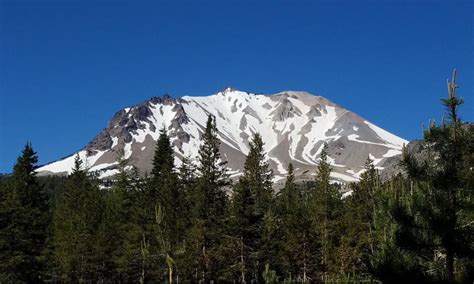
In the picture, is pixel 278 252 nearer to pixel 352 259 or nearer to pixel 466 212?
pixel 352 259

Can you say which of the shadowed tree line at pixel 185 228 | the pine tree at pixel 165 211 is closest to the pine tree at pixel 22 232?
the shadowed tree line at pixel 185 228

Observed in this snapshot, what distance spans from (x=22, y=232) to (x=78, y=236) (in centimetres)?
1280

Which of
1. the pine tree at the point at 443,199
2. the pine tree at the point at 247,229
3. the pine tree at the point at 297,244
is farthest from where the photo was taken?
the pine tree at the point at 297,244

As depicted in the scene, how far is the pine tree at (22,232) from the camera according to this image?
41.9 metres

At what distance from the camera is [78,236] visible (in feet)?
183

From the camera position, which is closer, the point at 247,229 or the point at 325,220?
the point at 247,229

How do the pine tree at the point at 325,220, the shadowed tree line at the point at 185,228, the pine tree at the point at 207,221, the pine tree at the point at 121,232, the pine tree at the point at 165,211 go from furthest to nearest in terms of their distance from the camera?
the pine tree at the point at 121,232
the pine tree at the point at 165,211
the pine tree at the point at 325,220
the pine tree at the point at 207,221
the shadowed tree line at the point at 185,228

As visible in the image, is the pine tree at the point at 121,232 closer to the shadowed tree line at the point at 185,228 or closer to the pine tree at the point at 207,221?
the shadowed tree line at the point at 185,228

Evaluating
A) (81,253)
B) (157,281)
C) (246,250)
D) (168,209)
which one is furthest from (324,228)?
(81,253)

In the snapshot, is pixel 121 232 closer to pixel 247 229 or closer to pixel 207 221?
pixel 207 221

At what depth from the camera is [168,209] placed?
2222 inches

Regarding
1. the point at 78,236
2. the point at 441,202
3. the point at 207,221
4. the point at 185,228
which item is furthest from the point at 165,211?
the point at 441,202

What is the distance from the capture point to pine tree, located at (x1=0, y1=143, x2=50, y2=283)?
138 ft

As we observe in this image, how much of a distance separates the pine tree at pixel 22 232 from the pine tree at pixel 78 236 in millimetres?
7499
